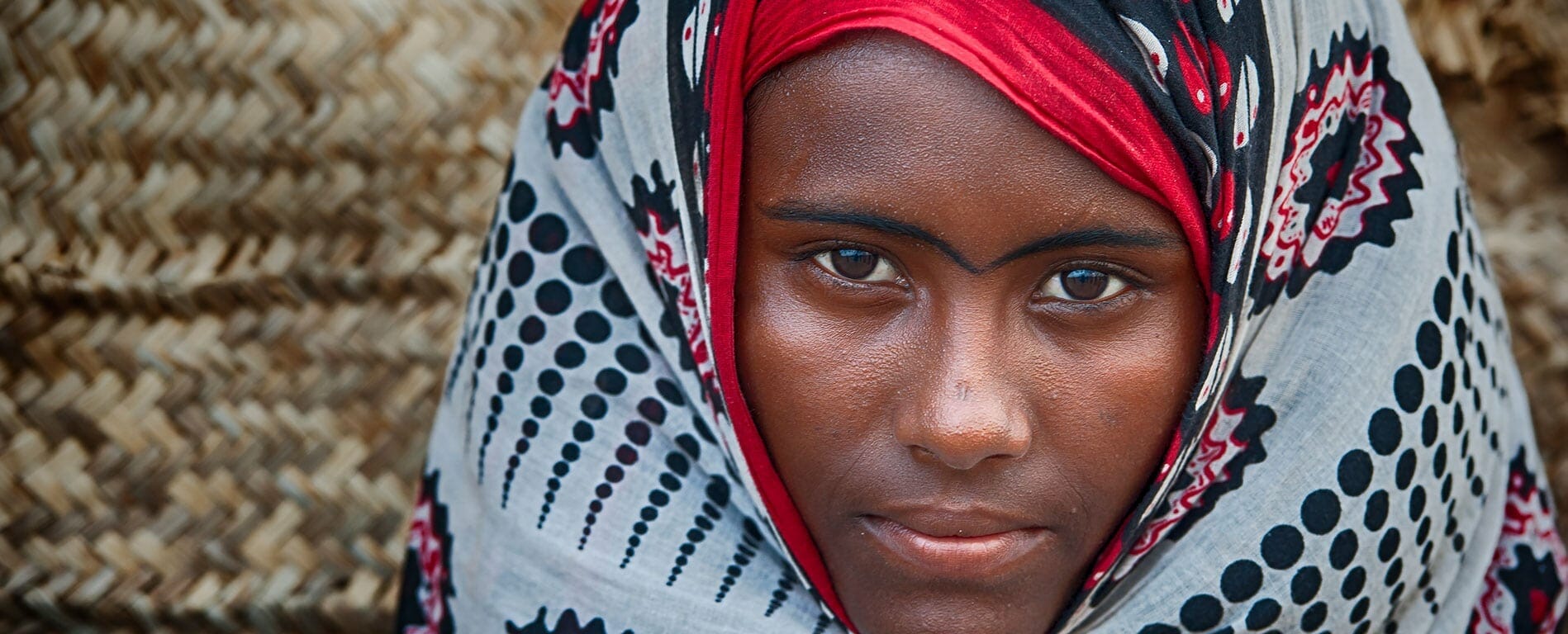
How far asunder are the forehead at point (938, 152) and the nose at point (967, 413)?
98 mm

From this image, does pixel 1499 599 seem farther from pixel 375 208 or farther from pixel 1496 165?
pixel 375 208

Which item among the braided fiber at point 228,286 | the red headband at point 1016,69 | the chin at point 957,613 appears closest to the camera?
the red headband at point 1016,69

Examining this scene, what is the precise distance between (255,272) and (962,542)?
44.6 inches

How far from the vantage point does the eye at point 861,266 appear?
1.10 metres

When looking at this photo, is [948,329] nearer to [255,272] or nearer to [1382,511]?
[1382,511]

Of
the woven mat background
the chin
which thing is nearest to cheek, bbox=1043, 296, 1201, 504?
the chin

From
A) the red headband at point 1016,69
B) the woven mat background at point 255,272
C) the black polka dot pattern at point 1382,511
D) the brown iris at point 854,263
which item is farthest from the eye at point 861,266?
the woven mat background at point 255,272

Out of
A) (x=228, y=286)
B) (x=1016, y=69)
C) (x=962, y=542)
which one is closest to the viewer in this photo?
(x=1016, y=69)

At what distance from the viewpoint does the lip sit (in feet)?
3.64

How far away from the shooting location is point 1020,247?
41.0 inches

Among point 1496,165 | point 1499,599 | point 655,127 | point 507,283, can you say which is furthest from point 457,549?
point 1496,165

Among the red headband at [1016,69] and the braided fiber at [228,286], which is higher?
the red headband at [1016,69]

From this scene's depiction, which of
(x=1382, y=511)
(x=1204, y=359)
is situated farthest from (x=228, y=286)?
(x=1382, y=511)

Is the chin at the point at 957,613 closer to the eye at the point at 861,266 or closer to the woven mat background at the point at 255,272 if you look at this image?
the eye at the point at 861,266
